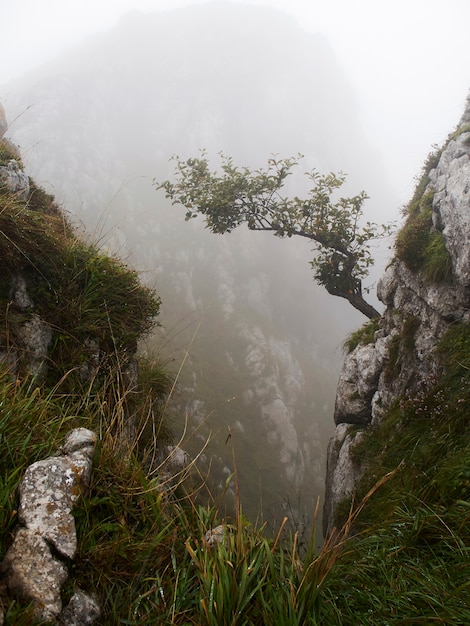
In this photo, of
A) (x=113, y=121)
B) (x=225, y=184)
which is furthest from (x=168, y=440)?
(x=113, y=121)

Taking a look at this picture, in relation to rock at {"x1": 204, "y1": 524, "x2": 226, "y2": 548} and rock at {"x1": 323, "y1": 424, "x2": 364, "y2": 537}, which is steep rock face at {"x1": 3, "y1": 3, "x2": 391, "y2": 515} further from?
rock at {"x1": 204, "y1": 524, "x2": 226, "y2": 548}

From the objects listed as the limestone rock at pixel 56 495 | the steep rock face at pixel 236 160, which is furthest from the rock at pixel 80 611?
the steep rock face at pixel 236 160

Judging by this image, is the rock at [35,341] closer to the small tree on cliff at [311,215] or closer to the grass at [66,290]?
the grass at [66,290]

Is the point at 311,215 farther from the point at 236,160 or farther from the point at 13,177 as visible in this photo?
the point at 236,160

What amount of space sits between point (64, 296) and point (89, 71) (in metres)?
147

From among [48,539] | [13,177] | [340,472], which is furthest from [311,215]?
[48,539]

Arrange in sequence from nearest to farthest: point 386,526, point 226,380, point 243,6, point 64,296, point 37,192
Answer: point 386,526, point 64,296, point 37,192, point 226,380, point 243,6

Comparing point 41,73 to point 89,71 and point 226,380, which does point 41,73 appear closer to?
point 89,71

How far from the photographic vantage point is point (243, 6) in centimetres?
17712

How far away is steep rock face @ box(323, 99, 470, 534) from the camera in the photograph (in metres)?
8.24

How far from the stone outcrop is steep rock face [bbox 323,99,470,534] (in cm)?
685

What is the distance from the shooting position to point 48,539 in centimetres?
250

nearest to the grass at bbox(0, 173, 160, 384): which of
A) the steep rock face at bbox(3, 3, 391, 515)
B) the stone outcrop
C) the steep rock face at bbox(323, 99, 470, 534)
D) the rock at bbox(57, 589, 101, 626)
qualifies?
the stone outcrop

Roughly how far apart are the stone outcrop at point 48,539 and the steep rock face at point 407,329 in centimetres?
685
